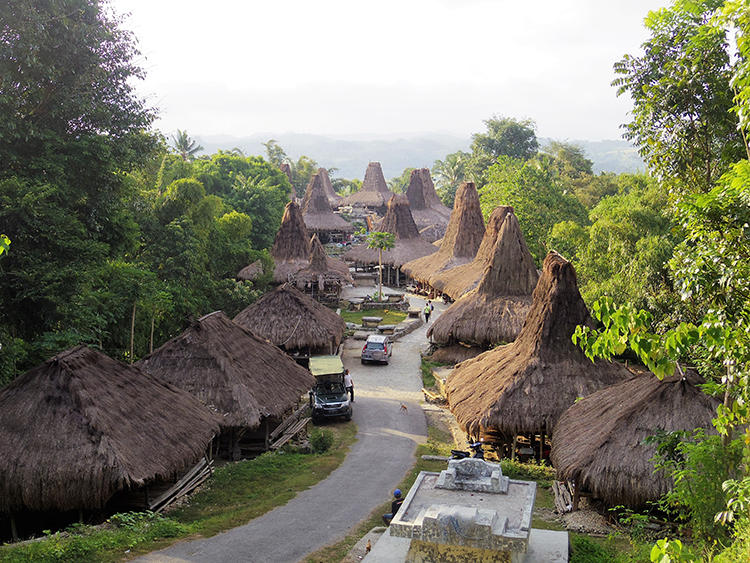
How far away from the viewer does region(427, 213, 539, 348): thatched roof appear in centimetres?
2948

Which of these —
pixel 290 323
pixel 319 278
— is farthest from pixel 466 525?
pixel 319 278

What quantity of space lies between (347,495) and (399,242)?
38.6 m

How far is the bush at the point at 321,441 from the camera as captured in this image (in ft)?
69.5

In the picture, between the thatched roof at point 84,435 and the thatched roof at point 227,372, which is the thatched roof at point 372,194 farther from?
the thatched roof at point 84,435

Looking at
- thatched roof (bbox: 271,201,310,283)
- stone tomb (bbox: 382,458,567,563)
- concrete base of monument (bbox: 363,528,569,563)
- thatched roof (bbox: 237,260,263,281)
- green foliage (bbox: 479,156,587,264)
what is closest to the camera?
stone tomb (bbox: 382,458,567,563)

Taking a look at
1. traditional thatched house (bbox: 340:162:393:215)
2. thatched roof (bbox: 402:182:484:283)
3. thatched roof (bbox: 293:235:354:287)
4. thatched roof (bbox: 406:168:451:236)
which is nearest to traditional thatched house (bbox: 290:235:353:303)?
thatched roof (bbox: 293:235:354:287)

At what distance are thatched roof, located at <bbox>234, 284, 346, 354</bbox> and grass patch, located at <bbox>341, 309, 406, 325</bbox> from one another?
31.4 ft

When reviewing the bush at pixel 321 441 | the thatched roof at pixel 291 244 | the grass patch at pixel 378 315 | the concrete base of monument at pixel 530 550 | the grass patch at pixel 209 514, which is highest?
the thatched roof at pixel 291 244

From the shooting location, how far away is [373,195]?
84562 mm

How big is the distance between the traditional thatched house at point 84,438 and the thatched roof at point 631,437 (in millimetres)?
9183

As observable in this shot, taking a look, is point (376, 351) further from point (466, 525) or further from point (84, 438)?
point (466, 525)

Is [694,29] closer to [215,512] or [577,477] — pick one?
[577,477]

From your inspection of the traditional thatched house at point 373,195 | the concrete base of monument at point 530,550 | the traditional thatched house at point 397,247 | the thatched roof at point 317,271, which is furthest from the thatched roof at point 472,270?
the traditional thatched house at point 373,195

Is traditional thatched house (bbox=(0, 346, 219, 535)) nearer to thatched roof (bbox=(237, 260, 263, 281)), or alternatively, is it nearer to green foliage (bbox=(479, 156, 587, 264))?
thatched roof (bbox=(237, 260, 263, 281))
